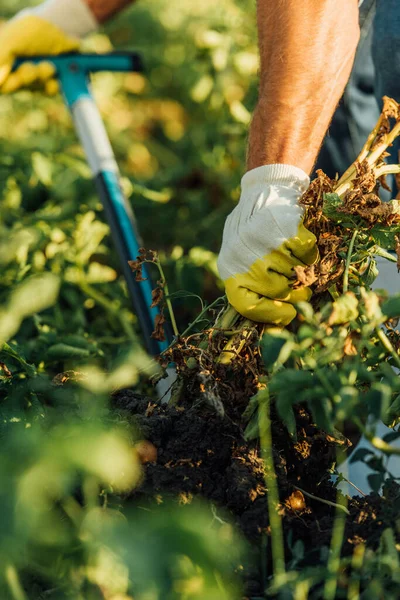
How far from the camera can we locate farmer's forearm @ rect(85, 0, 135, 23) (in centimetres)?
245

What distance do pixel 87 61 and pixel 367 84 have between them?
3.17 ft

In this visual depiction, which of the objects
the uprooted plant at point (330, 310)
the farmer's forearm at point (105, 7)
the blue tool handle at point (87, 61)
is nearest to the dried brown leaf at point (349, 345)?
the uprooted plant at point (330, 310)

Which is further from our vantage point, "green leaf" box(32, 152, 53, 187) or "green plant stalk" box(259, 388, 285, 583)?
"green leaf" box(32, 152, 53, 187)

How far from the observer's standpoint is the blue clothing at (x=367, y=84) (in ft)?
6.04

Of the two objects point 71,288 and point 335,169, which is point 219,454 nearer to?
point 71,288

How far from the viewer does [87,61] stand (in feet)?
7.59

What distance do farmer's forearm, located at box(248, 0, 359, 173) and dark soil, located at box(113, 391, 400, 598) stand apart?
625mm

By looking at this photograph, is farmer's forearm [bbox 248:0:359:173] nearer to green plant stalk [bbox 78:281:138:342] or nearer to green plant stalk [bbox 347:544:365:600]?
green plant stalk [bbox 78:281:138:342]

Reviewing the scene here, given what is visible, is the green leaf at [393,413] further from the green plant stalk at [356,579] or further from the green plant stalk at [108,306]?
the green plant stalk at [108,306]

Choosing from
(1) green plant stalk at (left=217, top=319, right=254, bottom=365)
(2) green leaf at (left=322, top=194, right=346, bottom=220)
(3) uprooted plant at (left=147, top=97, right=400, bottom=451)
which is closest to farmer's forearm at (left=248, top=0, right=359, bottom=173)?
(3) uprooted plant at (left=147, top=97, right=400, bottom=451)

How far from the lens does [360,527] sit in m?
1.00

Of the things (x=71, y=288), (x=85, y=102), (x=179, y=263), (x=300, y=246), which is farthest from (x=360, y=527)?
(x=85, y=102)

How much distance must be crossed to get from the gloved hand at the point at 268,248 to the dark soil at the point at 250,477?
0.75ft

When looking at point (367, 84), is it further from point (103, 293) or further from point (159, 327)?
point (159, 327)
